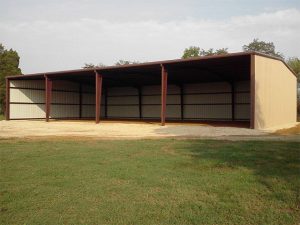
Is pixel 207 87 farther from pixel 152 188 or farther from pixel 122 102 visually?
pixel 152 188

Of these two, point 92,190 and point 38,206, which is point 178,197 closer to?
Answer: point 92,190

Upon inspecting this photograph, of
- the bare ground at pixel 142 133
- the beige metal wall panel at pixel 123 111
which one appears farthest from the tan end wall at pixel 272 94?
the beige metal wall panel at pixel 123 111


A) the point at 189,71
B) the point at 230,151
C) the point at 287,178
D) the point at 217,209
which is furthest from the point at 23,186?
the point at 189,71

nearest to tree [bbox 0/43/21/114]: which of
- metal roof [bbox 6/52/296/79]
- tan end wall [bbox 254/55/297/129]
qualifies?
metal roof [bbox 6/52/296/79]

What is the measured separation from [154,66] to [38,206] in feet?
82.8

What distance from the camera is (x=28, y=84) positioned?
42094 millimetres

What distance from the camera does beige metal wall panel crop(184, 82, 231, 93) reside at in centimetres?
4072

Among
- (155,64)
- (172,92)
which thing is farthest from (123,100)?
(155,64)

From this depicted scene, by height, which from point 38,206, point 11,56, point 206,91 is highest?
point 11,56

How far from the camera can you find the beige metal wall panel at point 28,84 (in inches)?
1619

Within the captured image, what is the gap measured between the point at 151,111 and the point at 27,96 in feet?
49.3

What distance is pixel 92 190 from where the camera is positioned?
7.46 m

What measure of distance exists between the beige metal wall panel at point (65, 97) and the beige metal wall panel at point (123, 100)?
5.80 m

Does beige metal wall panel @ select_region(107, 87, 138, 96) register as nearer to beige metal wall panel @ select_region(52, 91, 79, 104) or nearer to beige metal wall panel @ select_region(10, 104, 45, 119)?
beige metal wall panel @ select_region(52, 91, 79, 104)
